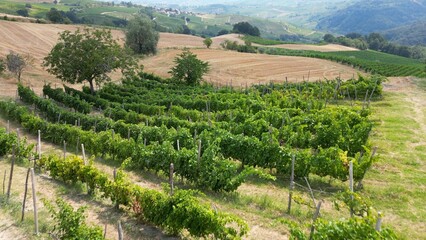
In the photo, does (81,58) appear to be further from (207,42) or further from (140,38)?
(207,42)

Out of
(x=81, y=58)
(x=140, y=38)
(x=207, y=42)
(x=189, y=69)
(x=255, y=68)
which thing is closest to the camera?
(x=81, y=58)

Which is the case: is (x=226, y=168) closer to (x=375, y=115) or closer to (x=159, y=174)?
(x=159, y=174)

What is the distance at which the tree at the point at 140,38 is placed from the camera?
204ft

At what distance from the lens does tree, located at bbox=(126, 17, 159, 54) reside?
62219 millimetres

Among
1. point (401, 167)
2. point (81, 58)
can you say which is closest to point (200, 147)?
point (401, 167)

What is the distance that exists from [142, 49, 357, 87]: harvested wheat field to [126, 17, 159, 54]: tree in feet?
7.99

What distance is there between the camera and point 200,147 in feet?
47.1

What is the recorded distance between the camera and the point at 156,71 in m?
51.0

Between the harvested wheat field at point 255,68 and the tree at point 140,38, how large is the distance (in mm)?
2437

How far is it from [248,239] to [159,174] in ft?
20.9

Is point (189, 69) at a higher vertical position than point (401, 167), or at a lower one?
higher

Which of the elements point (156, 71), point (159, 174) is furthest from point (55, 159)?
point (156, 71)

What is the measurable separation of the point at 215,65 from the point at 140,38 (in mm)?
16338

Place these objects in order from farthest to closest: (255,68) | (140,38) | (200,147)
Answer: (140,38), (255,68), (200,147)
